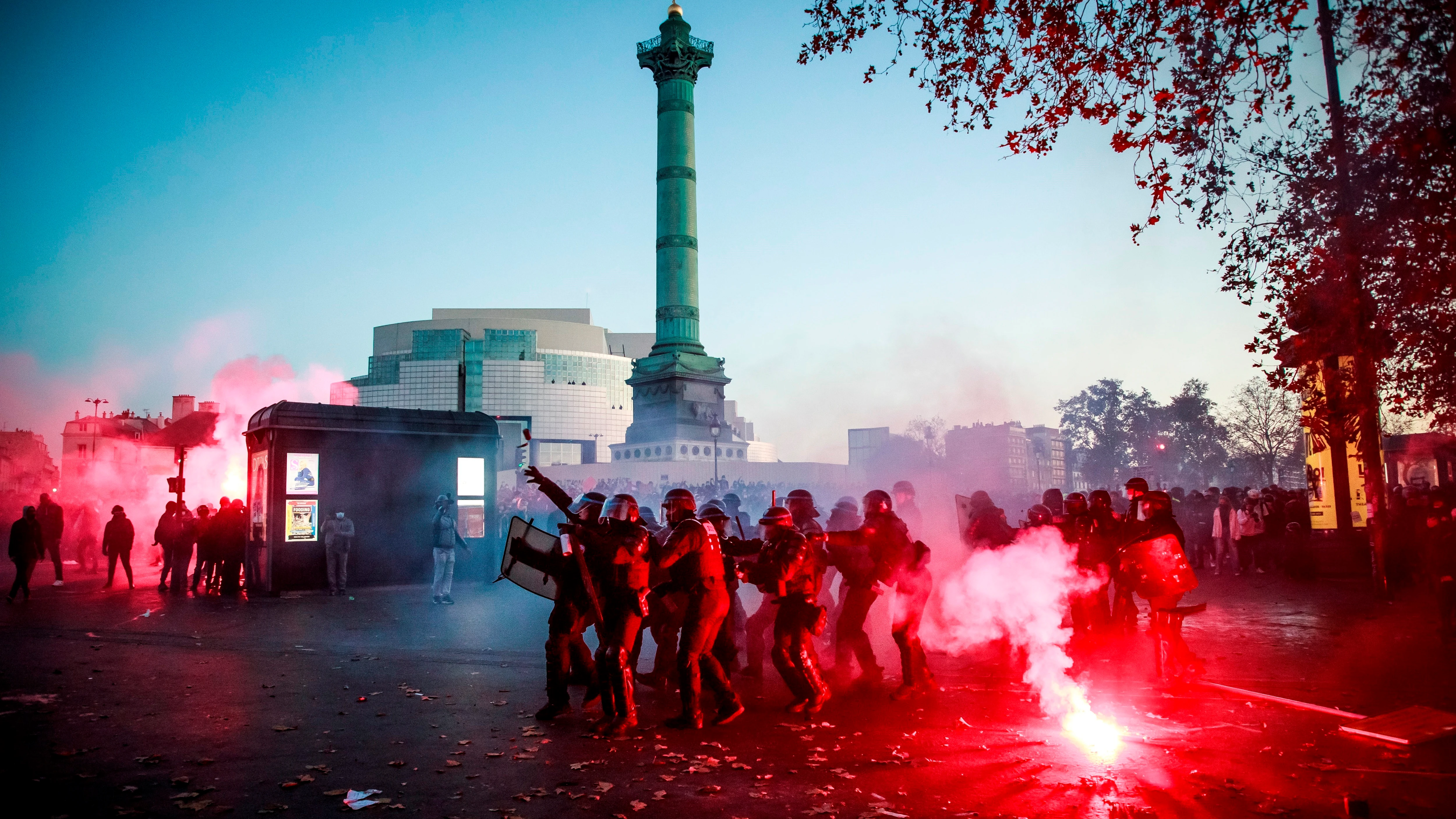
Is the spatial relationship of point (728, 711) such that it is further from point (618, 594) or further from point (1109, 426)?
point (1109, 426)

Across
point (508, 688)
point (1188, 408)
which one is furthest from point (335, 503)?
point (1188, 408)

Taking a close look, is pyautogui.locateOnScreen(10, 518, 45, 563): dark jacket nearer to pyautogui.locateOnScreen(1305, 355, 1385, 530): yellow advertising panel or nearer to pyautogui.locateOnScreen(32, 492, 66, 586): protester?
pyautogui.locateOnScreen(32, 492, 66, 586): protester

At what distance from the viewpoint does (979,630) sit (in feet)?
33.8

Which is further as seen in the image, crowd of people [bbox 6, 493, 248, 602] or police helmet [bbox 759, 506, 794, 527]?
crowd of people [bbox 6, 493, 248, 602]

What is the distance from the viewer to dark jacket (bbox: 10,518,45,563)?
49.9 feet

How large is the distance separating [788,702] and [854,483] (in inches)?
2193

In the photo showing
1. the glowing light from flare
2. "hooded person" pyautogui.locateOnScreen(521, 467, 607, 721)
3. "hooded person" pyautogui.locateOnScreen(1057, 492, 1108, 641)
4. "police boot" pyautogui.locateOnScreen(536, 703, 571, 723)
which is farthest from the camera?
"hooded person" pyautogui.locateOnScreen(1057, 492, 1108, 641)

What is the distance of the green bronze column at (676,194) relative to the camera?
6038 cm

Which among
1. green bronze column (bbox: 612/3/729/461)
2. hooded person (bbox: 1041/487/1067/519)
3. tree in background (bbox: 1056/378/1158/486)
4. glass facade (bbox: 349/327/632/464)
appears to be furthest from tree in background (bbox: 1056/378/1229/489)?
glass facade (bbox: 349/327/632/464)

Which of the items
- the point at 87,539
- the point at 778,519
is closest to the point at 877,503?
the point at 778,519

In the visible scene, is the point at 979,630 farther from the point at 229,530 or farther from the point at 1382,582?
the point at 229,530

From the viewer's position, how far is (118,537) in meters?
17.8

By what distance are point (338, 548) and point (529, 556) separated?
11186 millimetres

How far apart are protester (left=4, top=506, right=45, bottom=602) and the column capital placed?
177ft
